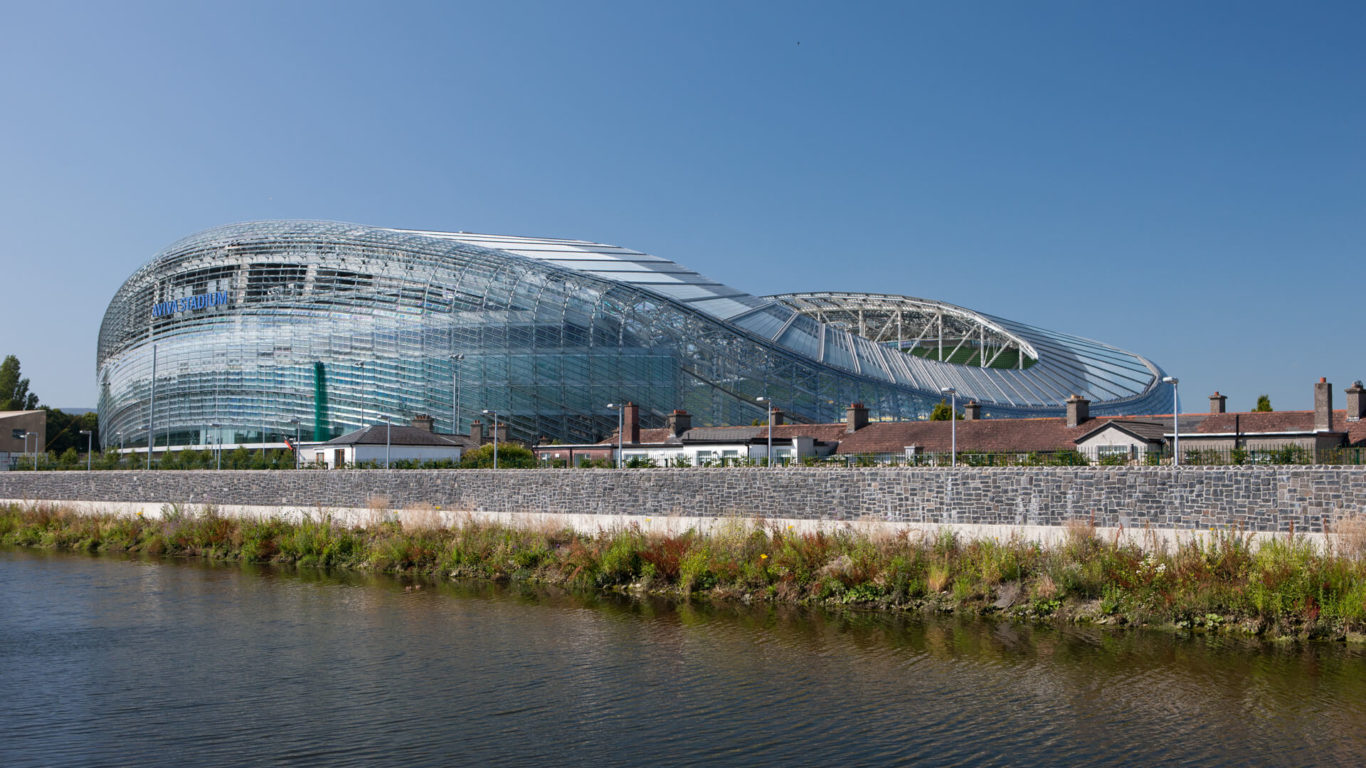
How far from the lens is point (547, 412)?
233 ft

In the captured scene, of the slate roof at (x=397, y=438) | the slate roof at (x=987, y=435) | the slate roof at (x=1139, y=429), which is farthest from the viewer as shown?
the slate roof at (x=397, y=438)

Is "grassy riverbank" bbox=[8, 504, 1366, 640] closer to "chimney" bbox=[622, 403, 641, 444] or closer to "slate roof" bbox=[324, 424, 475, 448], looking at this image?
"slate roof" bbox=[324, 424, 475, 448]

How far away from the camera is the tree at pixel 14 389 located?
4598 inches

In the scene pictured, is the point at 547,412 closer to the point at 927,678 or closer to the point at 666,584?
the point at 666,584

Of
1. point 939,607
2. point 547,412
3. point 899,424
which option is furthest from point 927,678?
point 547,412

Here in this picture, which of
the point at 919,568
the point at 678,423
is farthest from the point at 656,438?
the point at 919,568

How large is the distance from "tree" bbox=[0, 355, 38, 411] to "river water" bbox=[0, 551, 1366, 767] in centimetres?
10513

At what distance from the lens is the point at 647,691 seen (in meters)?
19.2

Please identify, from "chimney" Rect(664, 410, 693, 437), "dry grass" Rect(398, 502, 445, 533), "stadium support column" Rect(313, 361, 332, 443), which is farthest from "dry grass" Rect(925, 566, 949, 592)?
"stadium support column" Rect(313, 361, 332, 443)

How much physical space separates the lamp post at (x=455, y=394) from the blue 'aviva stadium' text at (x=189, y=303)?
21162 mm

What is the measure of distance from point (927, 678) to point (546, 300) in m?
56.3

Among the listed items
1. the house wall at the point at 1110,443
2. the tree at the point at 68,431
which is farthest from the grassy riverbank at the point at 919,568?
the tree at the point at 68,431

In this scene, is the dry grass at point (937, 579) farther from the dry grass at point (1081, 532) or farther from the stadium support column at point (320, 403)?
the stadium support column at point (320, 403)

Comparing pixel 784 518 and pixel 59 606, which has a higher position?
pixel 784 518
